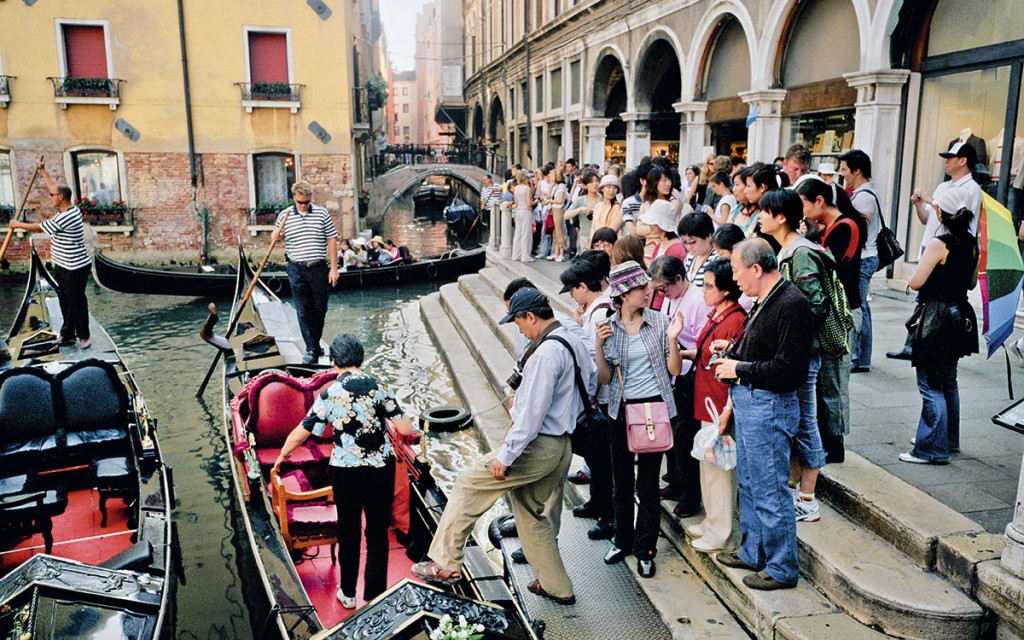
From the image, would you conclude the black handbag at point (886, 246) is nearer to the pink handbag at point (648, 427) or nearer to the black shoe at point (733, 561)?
the pink handbag at point (648, 427)

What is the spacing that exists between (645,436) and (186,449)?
150 inches

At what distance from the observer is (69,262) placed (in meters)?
5.87

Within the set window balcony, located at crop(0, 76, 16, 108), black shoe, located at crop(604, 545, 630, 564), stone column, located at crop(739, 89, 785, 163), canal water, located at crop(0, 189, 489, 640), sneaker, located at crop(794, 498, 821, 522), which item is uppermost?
window balcony, located at crop(0, 76, 16, 108)

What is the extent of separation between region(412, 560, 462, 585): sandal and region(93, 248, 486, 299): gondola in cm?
835

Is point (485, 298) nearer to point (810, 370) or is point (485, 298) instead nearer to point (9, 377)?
point (9, 377)

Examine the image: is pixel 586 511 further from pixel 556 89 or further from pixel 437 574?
pixel 556 89

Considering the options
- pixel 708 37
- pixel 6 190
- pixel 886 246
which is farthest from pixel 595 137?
pixel 886 246

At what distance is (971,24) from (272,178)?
36.1ft

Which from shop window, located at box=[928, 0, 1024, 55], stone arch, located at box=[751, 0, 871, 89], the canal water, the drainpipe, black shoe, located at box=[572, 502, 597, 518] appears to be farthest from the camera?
the drainpipe

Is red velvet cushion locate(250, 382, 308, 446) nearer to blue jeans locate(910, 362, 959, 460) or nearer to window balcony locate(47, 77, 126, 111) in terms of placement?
blue jeans locate(910, 362, 959, 460)

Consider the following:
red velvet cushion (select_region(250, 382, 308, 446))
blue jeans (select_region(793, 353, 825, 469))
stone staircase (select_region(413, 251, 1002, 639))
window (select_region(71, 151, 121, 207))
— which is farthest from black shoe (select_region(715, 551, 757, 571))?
window (select_region(71, 151, 121, 207))

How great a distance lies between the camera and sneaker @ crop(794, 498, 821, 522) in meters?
2.69

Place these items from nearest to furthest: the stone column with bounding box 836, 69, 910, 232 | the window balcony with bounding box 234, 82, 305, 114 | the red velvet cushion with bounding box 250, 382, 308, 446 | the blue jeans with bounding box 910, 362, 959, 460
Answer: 1. the blue jeans with bounding box 910, 362, 959, 460
2. the red velvet cushion with bounding box 250, 382, 308, 446
3. the stone column with bounding box 836, 69, 910, 232
4. the window balcony with bounding box 234, 82, 305, 114

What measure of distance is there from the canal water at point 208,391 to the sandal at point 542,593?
1.34m
